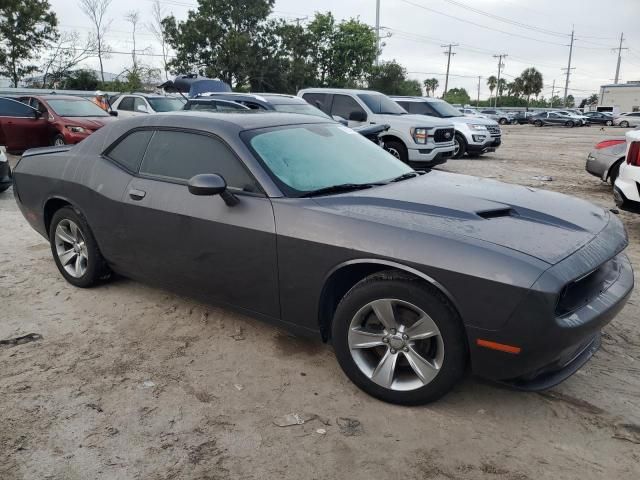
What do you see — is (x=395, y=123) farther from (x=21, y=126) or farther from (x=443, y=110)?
(x=21, y=126)

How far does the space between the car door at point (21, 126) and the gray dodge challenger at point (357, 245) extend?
8.83 metres

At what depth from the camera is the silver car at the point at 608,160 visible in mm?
8672

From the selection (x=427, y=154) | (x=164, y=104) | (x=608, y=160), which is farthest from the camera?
(x=164, y=104)

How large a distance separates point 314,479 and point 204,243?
1.66 meters

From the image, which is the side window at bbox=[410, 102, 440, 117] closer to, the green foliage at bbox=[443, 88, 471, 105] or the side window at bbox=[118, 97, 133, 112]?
the side window at bbox=[118, 97, 133, 112]

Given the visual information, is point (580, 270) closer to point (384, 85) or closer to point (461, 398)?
point (461, 398)

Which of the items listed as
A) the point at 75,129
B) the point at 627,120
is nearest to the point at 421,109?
the point at 75,129

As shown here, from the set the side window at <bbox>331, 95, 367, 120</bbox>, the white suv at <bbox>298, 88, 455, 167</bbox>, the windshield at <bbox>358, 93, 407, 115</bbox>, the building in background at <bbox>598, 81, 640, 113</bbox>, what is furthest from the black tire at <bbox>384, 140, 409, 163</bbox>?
the building in background at <bbox>598, 81, 640, 113</bbox>

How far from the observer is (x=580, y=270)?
8.26ft

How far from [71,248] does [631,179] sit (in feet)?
18.4

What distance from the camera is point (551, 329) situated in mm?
2385

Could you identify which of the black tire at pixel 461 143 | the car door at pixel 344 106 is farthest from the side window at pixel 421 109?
the car door at pixel 344 106

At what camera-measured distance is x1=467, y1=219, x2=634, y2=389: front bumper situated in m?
→ 2.36

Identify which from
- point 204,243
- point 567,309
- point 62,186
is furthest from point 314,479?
point 62,186
